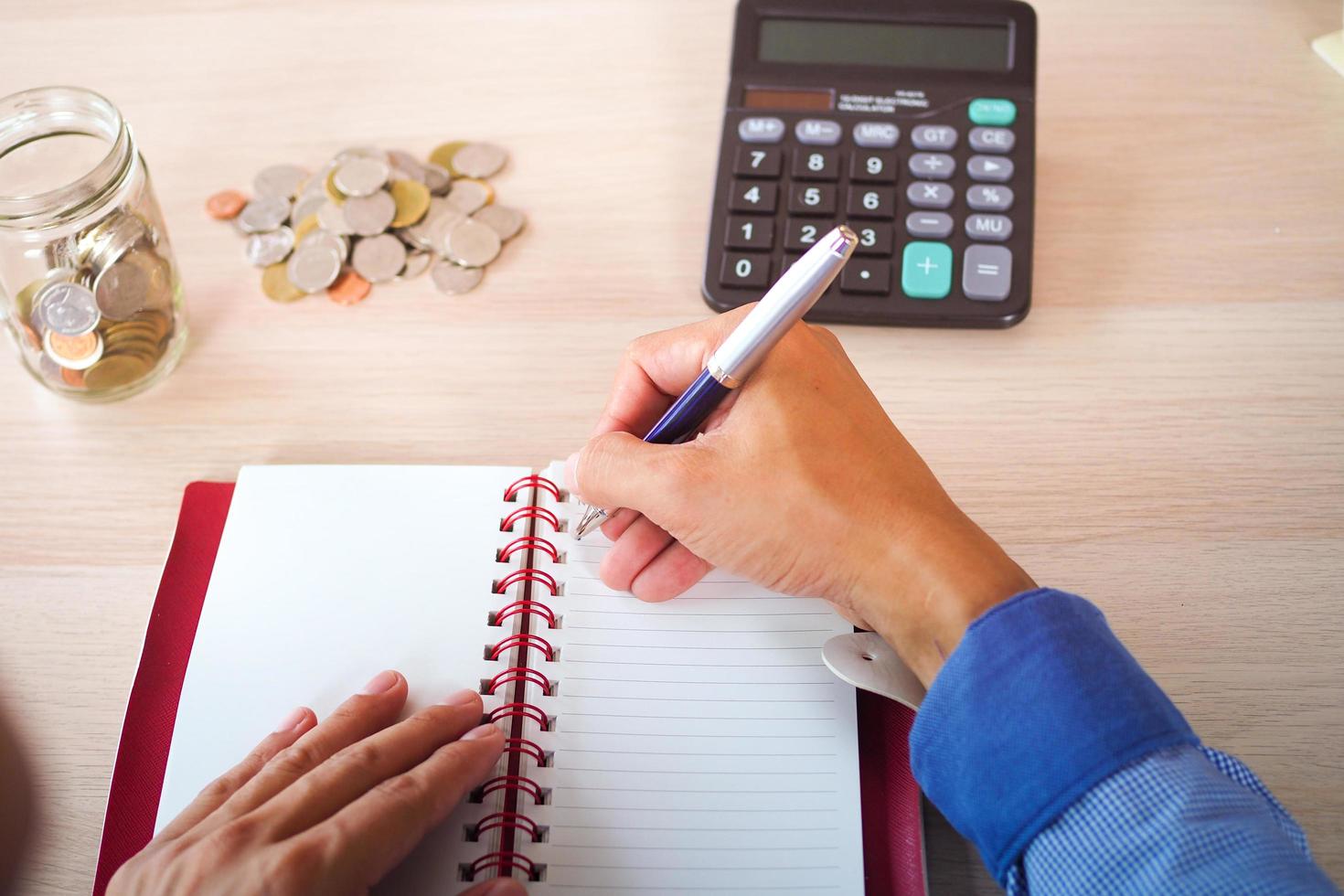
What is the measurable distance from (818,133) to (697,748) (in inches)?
16.4

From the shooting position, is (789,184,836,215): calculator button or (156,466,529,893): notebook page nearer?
(156,466,529,893): notebook page

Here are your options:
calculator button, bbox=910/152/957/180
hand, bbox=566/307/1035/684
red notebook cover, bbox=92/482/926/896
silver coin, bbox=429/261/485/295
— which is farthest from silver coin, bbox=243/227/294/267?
calculator button, bbox=910/152/957/180

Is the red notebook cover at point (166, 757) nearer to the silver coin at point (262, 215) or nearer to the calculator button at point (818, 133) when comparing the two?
the silver coin at point (262, 215)

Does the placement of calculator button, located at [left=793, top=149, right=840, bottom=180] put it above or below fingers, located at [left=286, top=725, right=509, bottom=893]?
above

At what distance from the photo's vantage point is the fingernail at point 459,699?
53 centimetres

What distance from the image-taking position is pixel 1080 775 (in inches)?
17.3

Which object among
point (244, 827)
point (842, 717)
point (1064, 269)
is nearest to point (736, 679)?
point (842, 717)

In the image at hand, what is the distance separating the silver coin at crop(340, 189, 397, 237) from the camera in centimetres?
74

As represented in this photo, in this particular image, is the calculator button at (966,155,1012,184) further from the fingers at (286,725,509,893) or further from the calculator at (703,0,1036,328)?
the fingers at (286,725,509,893)

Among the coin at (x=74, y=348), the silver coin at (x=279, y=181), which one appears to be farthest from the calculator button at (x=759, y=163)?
the coin at (x=74, y=348)

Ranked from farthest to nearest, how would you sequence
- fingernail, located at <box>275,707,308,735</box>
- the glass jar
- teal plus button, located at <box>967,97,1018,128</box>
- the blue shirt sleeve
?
teal plus button, located at <box>967,97,1018,128</box> < the glass jar < fingernail, located at <box>275,707,308,735</box> < the blue shirt sleeve

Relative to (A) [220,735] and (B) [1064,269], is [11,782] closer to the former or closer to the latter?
(A) [220,735]

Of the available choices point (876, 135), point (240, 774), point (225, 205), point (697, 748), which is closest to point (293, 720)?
point (240, 774)

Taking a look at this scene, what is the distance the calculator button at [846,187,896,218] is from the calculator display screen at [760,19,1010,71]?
0.11m
